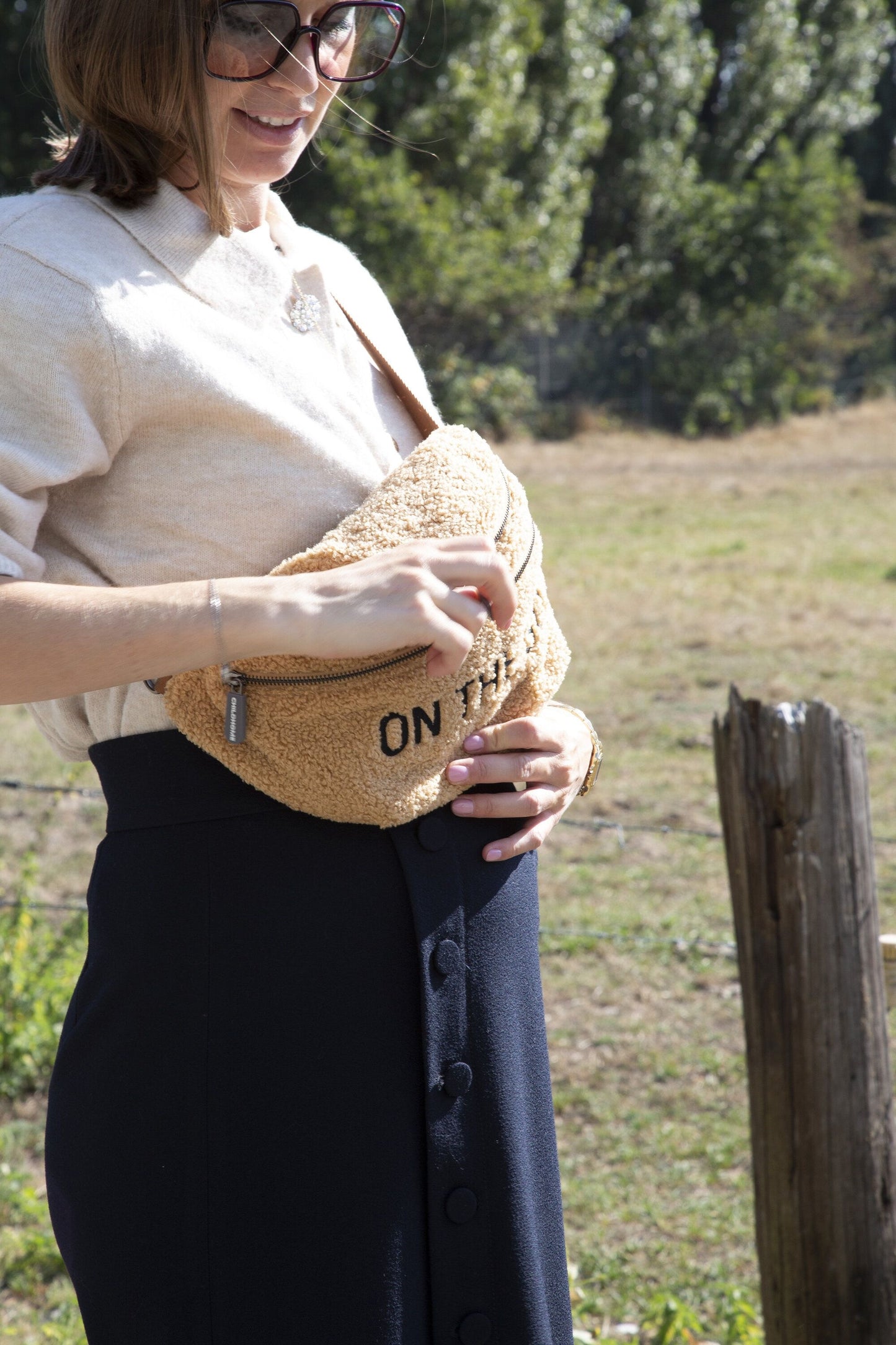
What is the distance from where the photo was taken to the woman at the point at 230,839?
44.6 inches

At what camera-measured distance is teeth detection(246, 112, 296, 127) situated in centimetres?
125

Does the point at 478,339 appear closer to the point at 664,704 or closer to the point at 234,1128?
the point at 664,704

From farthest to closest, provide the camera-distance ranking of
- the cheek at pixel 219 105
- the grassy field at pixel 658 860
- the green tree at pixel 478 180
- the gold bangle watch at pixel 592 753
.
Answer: the green tree at pixel 478 180
the grassy field at pixel 658 860
the gold bangle watch at pixel 592 753
the cheek at pixel 219 105

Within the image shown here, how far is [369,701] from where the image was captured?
1.24 m

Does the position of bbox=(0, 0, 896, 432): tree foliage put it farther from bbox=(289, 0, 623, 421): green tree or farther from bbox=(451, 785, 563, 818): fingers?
bbox=(451, 785, 563, 818): fingers

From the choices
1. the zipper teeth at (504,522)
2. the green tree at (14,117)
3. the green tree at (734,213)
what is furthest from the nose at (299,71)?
the green tree at (734,213)

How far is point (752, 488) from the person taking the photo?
49.6ft

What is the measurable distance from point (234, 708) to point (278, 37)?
25.0 inches

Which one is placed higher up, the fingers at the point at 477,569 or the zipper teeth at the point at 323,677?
the fingers at the point at 477,569

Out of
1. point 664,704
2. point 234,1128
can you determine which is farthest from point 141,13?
point 664,704

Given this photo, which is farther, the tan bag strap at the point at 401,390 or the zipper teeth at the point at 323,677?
the tan bag strap at the point at 401,390

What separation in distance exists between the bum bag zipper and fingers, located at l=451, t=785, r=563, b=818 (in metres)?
0.19

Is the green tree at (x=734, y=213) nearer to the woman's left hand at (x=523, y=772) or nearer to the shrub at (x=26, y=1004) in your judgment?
the shrub at (x=26, y=1004)

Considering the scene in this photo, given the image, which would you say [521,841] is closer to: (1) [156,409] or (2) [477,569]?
(2) [477,569]
